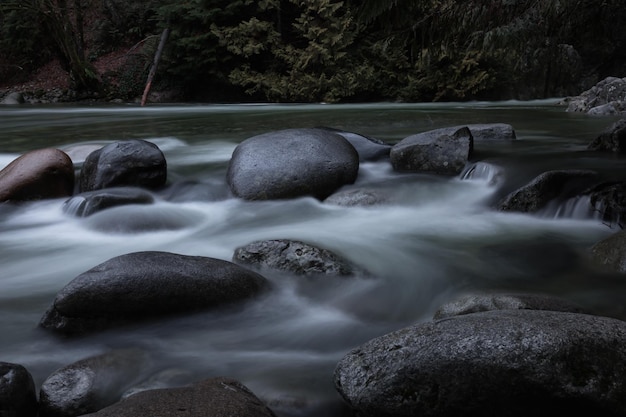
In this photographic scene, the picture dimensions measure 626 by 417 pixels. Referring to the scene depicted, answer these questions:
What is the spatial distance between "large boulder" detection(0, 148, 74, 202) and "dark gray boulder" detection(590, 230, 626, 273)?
4.92 m

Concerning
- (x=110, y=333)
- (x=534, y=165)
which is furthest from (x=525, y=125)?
(x=110, y=333)

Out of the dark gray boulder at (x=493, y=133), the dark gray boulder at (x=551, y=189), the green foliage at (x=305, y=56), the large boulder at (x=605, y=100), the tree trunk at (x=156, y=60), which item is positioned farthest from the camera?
A: the tree trunk at (x=156, y=60)

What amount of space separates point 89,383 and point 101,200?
3.04 metres

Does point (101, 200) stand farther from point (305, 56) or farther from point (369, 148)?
point (305, 56)

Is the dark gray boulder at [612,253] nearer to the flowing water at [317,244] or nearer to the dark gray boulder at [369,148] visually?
the flowing water at [317,244]


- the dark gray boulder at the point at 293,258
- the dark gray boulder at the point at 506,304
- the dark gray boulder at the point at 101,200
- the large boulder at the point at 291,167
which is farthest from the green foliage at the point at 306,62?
the dark gray boulder at the point at 506,304

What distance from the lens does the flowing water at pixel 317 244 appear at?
2.98 meters

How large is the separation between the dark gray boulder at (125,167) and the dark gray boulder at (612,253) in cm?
421

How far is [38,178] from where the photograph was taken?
5.81m

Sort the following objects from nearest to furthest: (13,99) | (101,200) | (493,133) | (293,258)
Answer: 1. (293,258)
2. (101,200)
3. (493,133)
4. (13,99)

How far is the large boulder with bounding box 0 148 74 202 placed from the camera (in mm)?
5695

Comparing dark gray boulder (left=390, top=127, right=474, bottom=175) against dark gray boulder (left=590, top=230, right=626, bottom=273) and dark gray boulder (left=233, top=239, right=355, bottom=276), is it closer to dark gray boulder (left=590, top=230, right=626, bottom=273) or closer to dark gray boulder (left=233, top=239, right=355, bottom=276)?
dark gray boulder (left=590, top=230, right=626, bottom=273)

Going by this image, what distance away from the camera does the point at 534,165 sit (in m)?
6.16

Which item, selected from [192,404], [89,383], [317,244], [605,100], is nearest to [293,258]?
→ [317,244]
